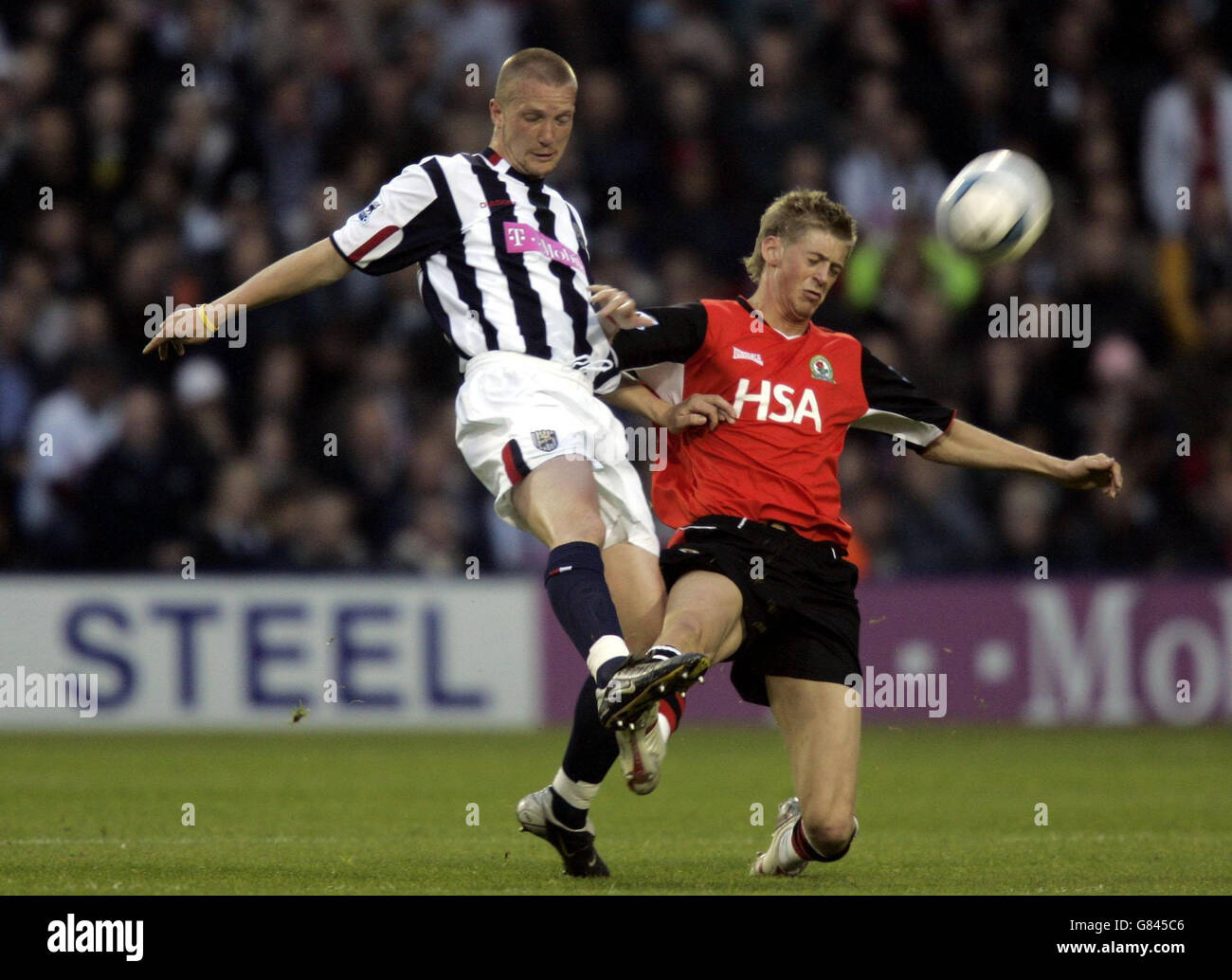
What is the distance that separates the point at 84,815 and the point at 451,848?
180 cm

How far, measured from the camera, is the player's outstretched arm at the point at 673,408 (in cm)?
586

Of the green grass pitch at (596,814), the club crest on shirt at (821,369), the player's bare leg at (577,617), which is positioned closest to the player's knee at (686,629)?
the player's bare leg at (577,617)

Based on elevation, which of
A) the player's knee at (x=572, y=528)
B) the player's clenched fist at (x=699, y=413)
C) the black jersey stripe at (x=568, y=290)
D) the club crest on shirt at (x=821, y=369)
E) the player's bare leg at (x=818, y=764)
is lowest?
the player's bare leg at (x=818, y=764)

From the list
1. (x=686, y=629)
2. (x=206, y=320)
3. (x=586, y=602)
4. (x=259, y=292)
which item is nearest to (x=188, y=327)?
(x=206, y=320)

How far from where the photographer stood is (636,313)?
5855mm

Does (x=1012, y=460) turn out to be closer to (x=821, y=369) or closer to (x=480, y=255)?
(x=821, y=369)

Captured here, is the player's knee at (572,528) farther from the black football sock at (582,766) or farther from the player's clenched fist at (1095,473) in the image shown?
the player's clenched fist at (1095,473)

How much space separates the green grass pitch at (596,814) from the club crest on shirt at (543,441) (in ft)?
4.18

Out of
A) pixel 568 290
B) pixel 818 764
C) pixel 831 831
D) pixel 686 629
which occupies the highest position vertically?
pixel 568 290

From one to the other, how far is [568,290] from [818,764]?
165 centimetres

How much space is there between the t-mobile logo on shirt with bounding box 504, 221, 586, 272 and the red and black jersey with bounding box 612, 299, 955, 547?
0.32 meters

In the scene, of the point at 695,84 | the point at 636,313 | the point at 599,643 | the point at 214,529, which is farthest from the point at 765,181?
the point at 599,643

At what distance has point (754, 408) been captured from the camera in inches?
239
